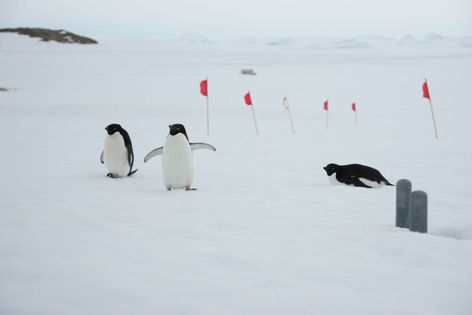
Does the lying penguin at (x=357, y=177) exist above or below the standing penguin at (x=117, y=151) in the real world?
below

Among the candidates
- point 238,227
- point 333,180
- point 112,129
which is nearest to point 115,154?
point 112,129

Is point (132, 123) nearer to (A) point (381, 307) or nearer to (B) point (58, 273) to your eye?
(B) point (58, 273)

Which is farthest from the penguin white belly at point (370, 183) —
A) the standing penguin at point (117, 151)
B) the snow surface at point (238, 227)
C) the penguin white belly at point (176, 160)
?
the standing penguin at point (117, 151)

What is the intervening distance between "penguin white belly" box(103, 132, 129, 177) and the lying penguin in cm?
310

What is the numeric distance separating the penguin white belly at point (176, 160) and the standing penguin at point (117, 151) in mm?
949

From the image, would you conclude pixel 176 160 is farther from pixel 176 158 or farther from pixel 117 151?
pixel 117 151

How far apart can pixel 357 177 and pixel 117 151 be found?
11.7 ft

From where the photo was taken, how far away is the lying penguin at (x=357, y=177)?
7398 mm

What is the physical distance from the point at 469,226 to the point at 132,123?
11.2 metres

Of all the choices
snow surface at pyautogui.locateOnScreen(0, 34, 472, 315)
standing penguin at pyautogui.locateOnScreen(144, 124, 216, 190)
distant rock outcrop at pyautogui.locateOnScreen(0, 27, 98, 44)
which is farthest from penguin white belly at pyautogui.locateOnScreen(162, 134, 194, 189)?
distant rock outcrop at pyautogui.locateOnScreen(0, 27, 98, 44)

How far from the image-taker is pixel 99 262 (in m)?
4.36

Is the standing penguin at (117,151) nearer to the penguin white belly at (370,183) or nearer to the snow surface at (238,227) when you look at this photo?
the snow surface at (238,227)

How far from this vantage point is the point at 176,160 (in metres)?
7.09

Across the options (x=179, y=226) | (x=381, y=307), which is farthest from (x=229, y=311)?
(x=179, y=226)
